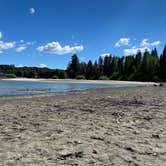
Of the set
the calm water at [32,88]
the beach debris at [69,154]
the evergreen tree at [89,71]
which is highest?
the evergreen tree at [89,71]

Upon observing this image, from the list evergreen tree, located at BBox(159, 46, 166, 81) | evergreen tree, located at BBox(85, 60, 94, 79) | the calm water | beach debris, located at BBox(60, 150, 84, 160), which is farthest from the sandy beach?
evergreen tree, located at BBox(85, 60, 94, 79)

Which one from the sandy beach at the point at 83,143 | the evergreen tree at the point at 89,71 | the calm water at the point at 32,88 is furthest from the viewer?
the evergreen tree at the point at 89,71

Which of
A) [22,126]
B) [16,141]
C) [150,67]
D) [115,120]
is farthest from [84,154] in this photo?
[150,67]

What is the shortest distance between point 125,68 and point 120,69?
522cm

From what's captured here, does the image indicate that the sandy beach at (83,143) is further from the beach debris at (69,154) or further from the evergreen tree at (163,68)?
the evergreen tree at (163,68)

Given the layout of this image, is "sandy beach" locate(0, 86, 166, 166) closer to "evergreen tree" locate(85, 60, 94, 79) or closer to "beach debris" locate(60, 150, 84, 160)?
"beach debris" locate(60, 150, 84, 160)

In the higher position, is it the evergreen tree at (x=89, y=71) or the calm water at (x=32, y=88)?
the evergreen tree at (x=89, y=71)

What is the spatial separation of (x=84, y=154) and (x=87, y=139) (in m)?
1.10

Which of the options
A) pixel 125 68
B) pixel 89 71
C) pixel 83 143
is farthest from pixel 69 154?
pixel 89 71

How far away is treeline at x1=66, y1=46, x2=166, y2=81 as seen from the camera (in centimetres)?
8838

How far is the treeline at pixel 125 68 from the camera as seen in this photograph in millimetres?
88375

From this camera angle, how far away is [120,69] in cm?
10794

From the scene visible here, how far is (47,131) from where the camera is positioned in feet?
21.9

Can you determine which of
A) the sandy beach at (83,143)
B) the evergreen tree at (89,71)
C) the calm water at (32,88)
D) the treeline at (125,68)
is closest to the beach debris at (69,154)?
the sandy beach at (83,143)
